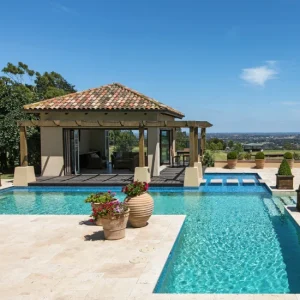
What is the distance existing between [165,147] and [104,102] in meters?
5.94

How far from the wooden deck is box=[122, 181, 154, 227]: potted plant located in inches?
275

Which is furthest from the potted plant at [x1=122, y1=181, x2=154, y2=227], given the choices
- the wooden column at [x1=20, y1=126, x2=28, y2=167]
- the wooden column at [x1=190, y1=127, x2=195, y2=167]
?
the wooden column at [x1=20, y1=126, x2=28, y2=167]

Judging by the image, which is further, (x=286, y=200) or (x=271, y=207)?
(x=286, y=200)

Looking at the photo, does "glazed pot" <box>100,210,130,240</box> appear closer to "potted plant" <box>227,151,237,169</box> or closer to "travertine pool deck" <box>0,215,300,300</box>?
"travertine pool deck" <box>0,215,300,300</box>

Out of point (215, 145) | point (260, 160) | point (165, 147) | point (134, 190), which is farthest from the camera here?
point (215, 145)

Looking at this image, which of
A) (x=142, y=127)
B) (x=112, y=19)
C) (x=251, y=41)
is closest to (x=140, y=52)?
(x=112, y=19)

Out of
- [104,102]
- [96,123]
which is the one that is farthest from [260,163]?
[96,123]

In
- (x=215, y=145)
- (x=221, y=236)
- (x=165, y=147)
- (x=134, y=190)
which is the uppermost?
(x=165, y=147)

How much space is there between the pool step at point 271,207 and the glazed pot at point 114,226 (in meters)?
5.31

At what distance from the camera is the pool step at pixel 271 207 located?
10680 mm

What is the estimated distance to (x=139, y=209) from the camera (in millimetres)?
8195

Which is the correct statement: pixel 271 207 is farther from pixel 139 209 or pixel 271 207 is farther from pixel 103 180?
pixel 103 180

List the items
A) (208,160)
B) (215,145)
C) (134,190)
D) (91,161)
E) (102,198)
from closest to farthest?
1. (134,190)
2. (102,198)
3. (91,161)
4. (208,160)
5. (215,145)

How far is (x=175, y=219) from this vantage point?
945 cm
